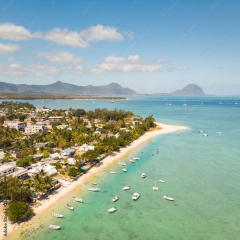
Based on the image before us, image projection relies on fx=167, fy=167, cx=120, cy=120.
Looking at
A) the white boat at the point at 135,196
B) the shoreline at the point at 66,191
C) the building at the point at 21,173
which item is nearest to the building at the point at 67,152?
the shoreline at the point at 66,191

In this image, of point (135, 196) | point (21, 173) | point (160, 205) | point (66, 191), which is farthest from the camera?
point (21, 173)

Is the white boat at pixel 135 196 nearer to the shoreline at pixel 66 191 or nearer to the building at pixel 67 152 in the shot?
the shoreline at pixel 66 191

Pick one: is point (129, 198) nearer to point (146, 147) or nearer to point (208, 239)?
point (208, 239)

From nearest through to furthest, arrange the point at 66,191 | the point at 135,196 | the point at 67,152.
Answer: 1. the point at 135,196
2. the point at 66,191
3. the point at 67,152

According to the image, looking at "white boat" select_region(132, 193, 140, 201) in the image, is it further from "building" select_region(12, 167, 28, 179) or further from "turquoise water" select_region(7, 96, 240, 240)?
"building" select_region(12, 167, 28, 179)

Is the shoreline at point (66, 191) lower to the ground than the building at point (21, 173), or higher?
lower

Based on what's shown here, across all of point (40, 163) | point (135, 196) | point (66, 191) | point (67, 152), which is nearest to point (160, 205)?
point (135, 196)

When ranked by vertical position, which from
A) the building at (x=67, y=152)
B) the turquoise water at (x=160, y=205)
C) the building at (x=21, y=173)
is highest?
the building at (x=67, y=152)

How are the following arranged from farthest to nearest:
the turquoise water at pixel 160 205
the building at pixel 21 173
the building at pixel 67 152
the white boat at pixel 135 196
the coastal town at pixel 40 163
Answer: the building at pixel 67 152, the building at pixel 21 173, the white boat at pixel 135 196, the coastal town at pixel 40 163, the turquoise water at pixel 160 205

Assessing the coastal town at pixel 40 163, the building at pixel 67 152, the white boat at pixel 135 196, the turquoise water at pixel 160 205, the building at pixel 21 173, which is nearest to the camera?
the turquoise water at pixel 160 205

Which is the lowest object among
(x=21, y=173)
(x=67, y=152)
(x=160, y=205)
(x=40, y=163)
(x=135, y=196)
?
(x=160, y=205)

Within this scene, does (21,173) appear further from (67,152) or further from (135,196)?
(135,196)
